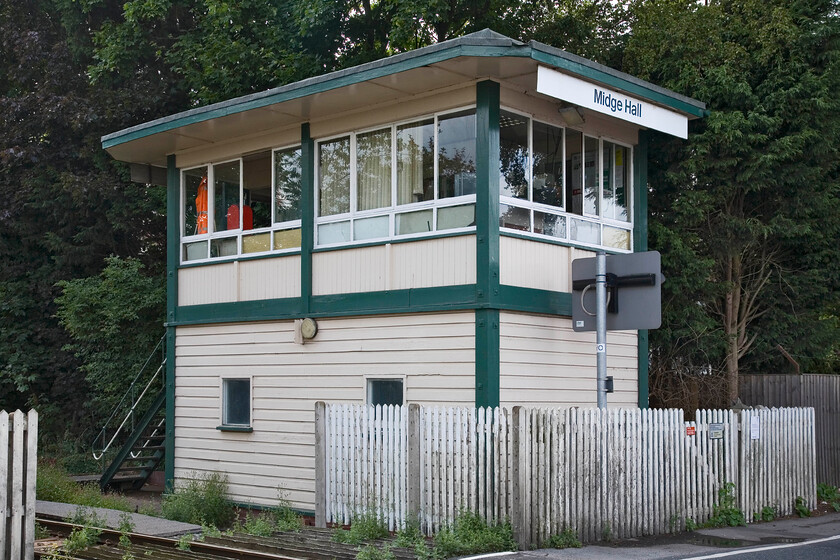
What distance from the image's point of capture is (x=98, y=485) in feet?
61.9

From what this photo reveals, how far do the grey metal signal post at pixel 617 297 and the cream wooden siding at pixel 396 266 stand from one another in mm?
1604

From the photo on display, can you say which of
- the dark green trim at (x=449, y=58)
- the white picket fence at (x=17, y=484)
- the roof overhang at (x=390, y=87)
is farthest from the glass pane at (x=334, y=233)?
the white picket fence at (x=17, y=484)

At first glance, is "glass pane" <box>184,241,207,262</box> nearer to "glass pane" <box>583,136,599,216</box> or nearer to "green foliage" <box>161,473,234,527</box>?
"green foliage" <box>161,473,234,527</box>

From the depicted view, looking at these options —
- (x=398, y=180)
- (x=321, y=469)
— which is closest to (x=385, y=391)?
(x=321, y=469)

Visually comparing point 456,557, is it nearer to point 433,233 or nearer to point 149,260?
point 433,233

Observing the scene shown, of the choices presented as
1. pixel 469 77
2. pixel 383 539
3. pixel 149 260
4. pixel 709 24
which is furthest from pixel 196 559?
pixel 149 260

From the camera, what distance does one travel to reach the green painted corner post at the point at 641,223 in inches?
610

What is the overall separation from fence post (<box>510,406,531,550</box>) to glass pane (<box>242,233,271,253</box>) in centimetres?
642

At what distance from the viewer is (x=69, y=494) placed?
53.8 feet

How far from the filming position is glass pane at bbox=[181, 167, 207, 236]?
1739 cm

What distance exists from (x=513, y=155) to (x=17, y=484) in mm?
7569

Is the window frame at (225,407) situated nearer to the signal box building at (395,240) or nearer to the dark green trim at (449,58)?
the signal box building at (395,240)

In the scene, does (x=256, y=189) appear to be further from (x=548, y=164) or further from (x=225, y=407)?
(x=548, y=164)

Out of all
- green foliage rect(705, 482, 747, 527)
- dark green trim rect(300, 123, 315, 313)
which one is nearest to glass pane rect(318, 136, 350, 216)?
dark green trim rect(300, 123, 315, 313)
